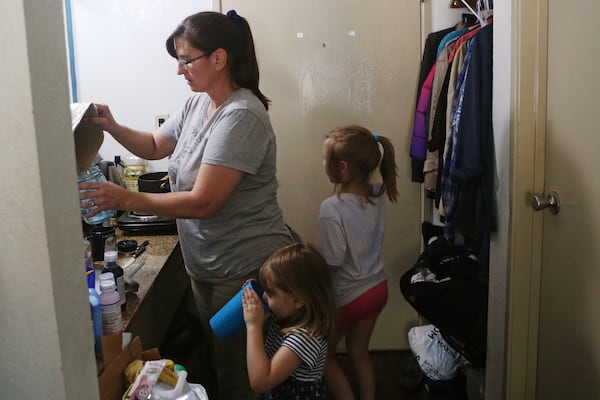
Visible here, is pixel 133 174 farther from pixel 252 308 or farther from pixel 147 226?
pixel 252 308

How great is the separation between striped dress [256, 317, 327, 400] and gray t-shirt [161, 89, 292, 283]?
0.22m

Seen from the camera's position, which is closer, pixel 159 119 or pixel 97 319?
pixel 97 319

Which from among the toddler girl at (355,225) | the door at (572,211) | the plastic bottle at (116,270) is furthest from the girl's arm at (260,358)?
the door at (572,211)

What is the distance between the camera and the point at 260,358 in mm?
1362

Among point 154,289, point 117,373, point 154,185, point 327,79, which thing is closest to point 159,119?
point 154,185

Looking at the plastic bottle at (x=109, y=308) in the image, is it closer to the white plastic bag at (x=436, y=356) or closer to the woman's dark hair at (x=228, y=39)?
the woman's dark hair at (x=228, y=39)

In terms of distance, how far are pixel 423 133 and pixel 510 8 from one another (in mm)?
836

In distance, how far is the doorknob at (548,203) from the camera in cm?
163

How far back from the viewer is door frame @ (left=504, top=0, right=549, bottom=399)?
166 cm

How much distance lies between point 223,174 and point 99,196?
0.32 meters

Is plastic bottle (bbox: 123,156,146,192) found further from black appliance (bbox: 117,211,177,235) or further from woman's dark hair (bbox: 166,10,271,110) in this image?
woman's dark hair (bbox: 166,10,271,110)

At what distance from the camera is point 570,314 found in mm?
1601

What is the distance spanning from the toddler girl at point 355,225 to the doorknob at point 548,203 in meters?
0.45

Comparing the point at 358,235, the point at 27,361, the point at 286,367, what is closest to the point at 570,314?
Result: the point at 358,235
